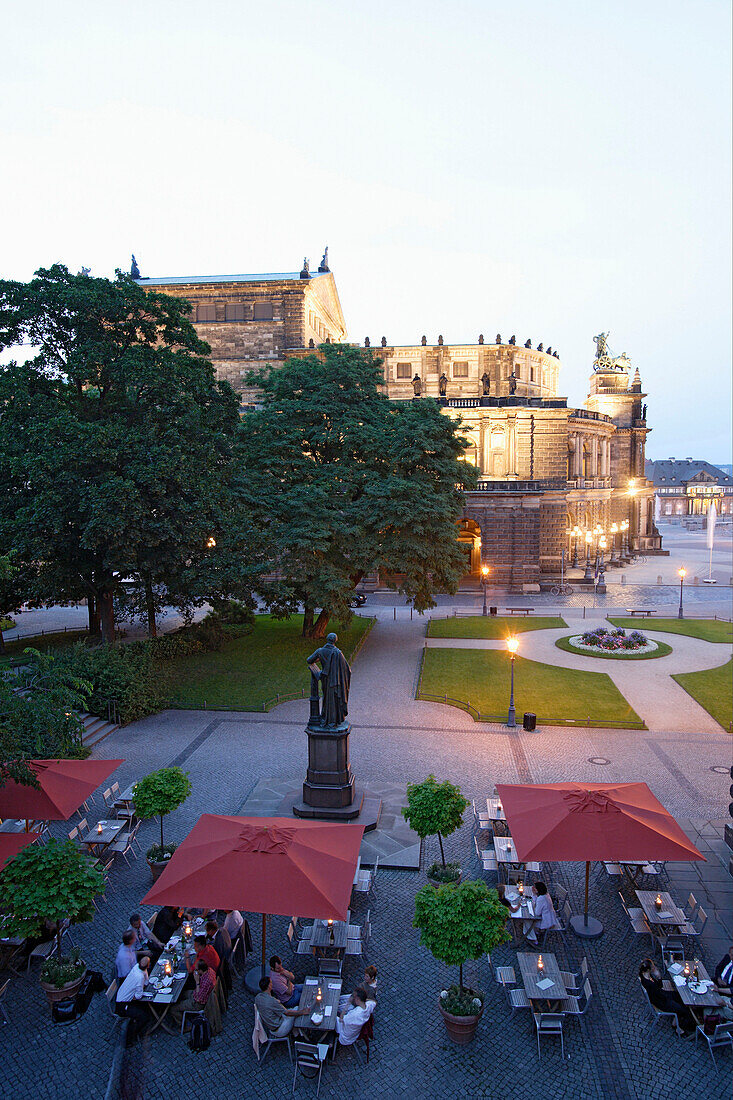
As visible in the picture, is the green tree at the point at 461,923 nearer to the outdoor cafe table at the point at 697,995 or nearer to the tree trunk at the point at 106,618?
the outdoor cafe table at the point at 697,995

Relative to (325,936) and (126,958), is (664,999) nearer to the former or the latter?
(325,936)

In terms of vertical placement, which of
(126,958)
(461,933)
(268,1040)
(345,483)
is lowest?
(268,1040)

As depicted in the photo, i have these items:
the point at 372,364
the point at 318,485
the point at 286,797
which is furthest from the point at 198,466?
the point at 286,797

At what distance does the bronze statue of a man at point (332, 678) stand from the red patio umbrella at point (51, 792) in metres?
4.73

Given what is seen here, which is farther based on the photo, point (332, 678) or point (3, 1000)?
point (332, 678)

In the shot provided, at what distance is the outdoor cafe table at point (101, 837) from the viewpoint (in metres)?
13.7

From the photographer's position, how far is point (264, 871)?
Answer: 987cm

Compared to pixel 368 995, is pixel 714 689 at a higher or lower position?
lower

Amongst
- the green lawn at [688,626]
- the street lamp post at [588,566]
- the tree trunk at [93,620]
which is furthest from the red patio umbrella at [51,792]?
the street lamp post at [588,566]

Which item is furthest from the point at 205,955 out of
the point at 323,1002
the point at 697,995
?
the point at 697,995

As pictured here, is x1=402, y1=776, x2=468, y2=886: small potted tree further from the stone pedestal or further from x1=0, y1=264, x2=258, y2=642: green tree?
x1=0, y1=264, x2=258, y2=642: green tree

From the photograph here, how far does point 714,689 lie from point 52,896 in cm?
2399

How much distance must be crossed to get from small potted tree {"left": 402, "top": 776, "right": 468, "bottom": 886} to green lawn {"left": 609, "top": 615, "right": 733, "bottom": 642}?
86.2ft

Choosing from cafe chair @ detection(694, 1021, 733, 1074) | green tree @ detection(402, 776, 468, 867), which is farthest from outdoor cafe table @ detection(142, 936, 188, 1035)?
cafe chair @ detection(694, 1021, 733, 1074)
